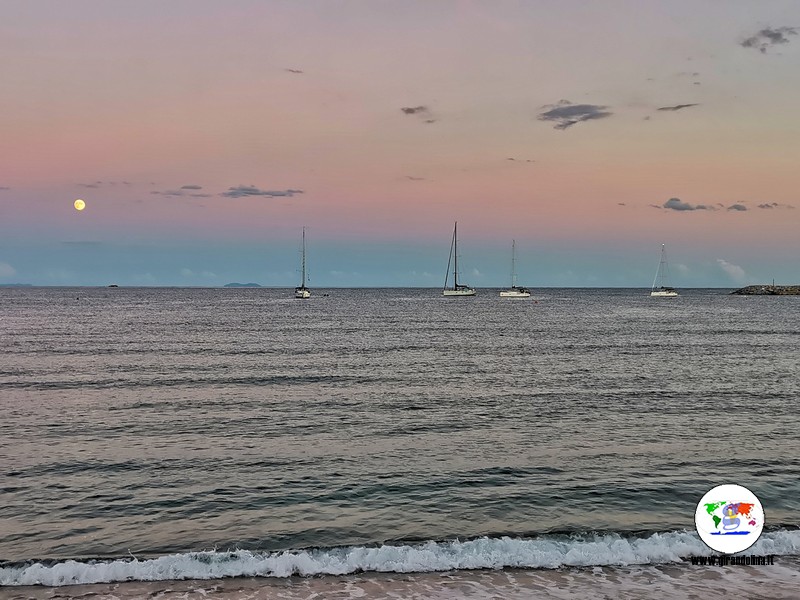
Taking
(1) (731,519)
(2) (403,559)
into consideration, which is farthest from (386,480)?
(1) (731,519)

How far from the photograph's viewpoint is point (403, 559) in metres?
15.0

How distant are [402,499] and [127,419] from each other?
57.5ft

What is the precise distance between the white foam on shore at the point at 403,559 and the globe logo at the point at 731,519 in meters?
2.28

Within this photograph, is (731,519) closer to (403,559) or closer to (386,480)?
(403,559)

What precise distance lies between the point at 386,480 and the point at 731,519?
1109 cm

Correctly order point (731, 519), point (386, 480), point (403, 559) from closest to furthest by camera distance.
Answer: point (731, 519) → point (403, 559) → point (386, 480)

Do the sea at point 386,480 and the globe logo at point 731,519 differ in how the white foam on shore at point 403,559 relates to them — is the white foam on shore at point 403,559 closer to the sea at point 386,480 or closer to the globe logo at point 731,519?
the sea at point 386,480

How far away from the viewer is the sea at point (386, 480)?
1423 cm

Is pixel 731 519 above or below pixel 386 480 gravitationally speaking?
above

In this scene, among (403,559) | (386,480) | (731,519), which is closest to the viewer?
(731,519)

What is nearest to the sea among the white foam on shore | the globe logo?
the white foam on shore

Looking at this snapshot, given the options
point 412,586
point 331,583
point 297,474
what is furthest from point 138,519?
point 412,586

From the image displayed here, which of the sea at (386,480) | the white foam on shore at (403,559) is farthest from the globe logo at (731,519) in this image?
the white foam on shore at (403,559)

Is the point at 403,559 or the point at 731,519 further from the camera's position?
the point at 403,559
